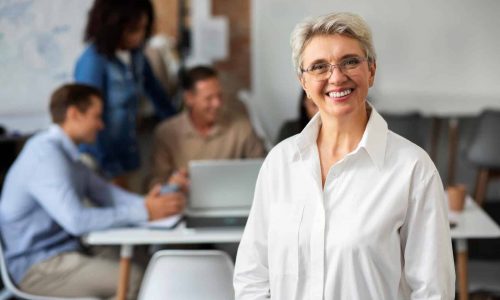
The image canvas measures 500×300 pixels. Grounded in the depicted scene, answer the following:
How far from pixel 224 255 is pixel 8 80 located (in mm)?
2512

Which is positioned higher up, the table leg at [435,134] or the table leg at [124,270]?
the table leg at [124,270]

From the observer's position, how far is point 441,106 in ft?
15.7

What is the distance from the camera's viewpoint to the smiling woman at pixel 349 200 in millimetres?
1521

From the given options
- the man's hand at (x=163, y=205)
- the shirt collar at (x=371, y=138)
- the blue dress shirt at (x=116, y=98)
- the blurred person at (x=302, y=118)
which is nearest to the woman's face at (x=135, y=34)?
the blue dress shirt at (x=116, y=98)

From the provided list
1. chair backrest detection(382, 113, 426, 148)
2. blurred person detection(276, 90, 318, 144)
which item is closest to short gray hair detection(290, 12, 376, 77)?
blurred person detection(276, 90, 318, 144)

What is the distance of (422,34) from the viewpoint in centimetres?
503

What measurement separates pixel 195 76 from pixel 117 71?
0.43 m

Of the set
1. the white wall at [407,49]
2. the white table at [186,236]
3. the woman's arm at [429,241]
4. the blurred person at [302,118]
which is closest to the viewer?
the woman's arm at [429,241]

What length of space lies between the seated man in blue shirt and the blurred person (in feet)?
2.60

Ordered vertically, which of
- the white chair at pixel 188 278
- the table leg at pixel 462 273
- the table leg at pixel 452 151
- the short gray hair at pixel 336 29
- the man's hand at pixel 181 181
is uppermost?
the short gray hair at pixel 336 29

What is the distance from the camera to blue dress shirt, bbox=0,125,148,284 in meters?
2.89

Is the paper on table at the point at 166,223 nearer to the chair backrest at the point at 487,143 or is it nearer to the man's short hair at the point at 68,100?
the man's short hair at the point at 68,100

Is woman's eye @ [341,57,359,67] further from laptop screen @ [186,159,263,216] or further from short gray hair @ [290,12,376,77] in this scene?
laptop screen @ [186,159,263,216]

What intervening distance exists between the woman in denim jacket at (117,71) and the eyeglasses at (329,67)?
88.1 inches
